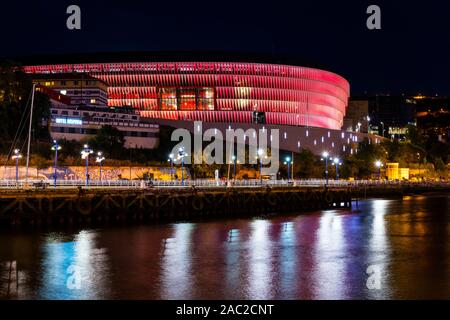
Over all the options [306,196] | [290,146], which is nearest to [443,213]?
[306,196]

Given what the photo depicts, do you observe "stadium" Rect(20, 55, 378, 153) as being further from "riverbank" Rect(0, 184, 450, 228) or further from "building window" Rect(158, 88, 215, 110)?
"riverbank" Rect(0, 184, 450, 228)

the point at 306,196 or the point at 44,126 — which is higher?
the point at 44,126

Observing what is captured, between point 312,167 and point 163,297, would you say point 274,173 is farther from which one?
point 163,297

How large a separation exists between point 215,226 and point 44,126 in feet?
197

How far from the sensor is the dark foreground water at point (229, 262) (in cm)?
3177

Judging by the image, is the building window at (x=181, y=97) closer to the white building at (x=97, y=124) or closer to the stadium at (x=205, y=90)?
the stadium at (x=205, y=90)

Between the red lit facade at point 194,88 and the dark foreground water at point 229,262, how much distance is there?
329 ft

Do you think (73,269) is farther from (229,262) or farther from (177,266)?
(229,262)

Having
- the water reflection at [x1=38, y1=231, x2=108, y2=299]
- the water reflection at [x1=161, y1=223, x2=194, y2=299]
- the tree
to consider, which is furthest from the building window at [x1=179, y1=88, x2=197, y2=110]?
the water reflection at [x1=38, y1=231, x2=108, y2=299]

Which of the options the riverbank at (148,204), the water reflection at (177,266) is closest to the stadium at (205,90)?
the riverbank at (148,204)

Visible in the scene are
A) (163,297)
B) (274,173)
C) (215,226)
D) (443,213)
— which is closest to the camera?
(163,297)

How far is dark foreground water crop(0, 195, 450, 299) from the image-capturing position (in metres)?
31.8

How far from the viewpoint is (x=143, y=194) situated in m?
63.2

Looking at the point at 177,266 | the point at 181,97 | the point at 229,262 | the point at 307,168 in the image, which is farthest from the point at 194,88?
the point at 177,266
